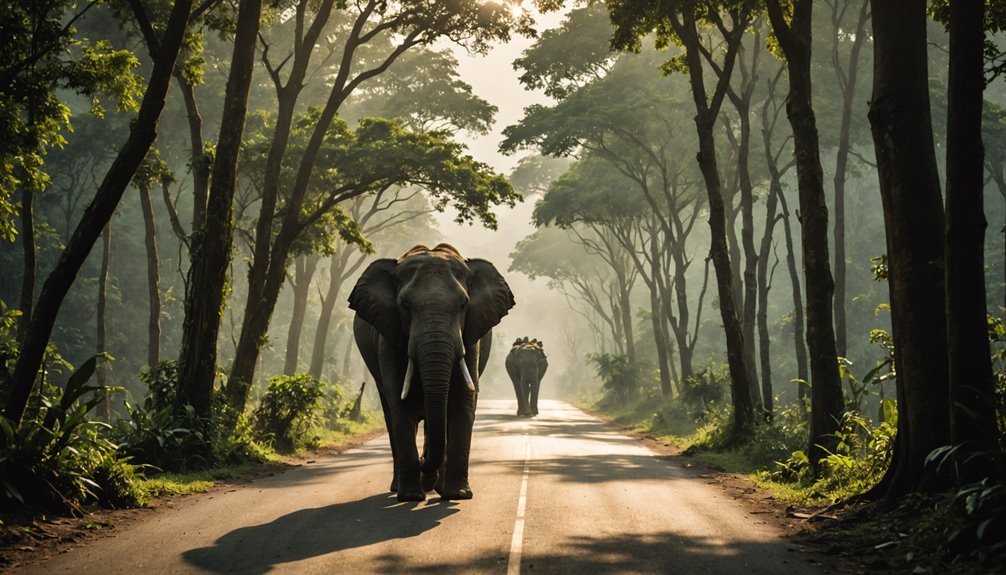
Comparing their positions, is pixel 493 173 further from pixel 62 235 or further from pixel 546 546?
pixel 62 235

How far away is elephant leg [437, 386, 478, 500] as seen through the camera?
11.0 meters

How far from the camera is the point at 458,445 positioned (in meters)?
11.1

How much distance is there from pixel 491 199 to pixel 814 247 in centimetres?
1289

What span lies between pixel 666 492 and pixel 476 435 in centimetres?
1206

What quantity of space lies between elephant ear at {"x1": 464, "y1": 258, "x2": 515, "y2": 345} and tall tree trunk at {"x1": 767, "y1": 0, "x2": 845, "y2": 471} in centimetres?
528

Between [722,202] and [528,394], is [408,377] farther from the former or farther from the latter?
[528,394]

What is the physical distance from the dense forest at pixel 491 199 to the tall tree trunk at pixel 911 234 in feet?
0.10

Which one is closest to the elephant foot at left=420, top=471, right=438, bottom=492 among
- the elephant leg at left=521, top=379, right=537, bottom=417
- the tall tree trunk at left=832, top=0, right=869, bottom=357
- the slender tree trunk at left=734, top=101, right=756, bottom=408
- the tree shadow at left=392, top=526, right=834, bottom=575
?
the tree shadow at left=392, top=526, right=834, bottom=575

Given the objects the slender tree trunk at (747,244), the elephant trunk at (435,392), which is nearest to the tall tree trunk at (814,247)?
the elephant trunk at (435,392)

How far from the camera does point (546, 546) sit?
803cm

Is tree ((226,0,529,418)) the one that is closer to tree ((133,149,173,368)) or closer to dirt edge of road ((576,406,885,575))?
tree ((133,149,173,368))

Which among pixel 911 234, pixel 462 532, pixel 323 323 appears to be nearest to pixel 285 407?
pixel 462 532

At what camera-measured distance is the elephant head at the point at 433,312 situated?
10.4 metres

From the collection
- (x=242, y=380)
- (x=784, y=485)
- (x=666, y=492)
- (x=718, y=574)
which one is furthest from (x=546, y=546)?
(x=242, y=380)
